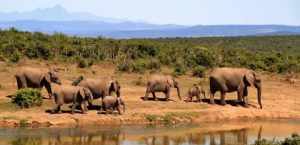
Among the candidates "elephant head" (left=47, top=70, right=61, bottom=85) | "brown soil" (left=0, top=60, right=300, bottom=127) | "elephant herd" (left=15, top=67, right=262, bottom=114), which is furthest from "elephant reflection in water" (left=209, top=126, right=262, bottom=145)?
"elephant head" (left=47, top=70, right=61, bottom=85)

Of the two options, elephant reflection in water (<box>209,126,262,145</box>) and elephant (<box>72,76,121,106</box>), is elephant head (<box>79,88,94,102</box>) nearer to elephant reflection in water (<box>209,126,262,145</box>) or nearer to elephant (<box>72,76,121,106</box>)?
elephant (<box>72,76,121,106</box>)

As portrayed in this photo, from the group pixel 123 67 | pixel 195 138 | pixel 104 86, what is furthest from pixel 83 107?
pixel 123 67

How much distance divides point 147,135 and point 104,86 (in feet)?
15.7

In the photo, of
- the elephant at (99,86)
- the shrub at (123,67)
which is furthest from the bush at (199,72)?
the elephant at (99,86)

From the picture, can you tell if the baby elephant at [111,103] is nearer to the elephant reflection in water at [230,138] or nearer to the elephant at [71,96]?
the elephant at [71,96]

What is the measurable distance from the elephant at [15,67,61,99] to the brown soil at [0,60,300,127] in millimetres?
1003

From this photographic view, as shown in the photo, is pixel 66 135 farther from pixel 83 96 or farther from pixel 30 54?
pixel 30 54

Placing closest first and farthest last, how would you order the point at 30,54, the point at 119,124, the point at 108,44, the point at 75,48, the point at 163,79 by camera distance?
1. the point at 119,124
2. the point at 163,79
3. the point at 30,54
4. the point at 75,48
5. the point at 108,44

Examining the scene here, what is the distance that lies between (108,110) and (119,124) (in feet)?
3.60

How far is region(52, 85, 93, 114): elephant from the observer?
2825 centimetres

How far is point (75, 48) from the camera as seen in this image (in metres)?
48.1

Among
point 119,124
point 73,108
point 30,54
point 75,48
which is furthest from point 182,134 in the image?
point 75,48

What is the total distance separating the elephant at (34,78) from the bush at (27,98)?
179 cm

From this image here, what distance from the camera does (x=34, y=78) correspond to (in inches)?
1233
